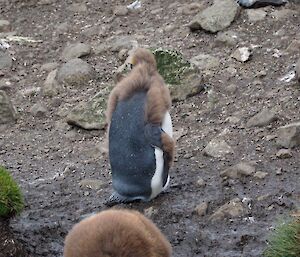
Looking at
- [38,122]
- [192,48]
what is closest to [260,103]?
[192,48]

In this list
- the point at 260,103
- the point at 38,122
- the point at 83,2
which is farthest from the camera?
the point at 83,2

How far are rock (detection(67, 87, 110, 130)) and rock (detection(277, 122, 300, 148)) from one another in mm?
1634

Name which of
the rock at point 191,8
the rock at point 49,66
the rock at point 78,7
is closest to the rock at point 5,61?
the rock at point 49,66

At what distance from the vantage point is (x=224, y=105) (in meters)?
6.52

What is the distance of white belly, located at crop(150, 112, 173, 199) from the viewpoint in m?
5.06

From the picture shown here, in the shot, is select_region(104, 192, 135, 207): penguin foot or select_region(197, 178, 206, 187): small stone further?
select_region(197, 178, 206, 187): small stone

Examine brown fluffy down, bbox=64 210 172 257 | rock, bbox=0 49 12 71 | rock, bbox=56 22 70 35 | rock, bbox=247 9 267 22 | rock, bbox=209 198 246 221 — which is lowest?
rock, bbox=56 22 70 35

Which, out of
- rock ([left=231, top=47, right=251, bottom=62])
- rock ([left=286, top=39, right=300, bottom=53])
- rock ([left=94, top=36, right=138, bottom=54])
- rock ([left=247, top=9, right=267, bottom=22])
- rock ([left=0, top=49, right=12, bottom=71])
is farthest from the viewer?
rock ([left=0, top=49, right=12, bottom=71])

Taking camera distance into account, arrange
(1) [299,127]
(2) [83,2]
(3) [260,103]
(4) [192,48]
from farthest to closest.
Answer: (2) [83,2]
(4) [192,48]
(3) [260,103]
(1) [299,127]

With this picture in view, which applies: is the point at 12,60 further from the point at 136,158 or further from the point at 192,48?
the point at 136,158

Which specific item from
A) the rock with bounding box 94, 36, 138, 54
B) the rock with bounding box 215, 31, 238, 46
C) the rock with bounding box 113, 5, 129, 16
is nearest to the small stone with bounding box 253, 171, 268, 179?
the rock with bounding box 215, 31, 238, 46

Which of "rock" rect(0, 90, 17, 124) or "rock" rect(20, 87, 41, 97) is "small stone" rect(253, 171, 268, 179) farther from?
"rock" rect(20, 87, 41, 97)

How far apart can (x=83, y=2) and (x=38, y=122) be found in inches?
89.1

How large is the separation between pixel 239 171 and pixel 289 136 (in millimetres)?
471
